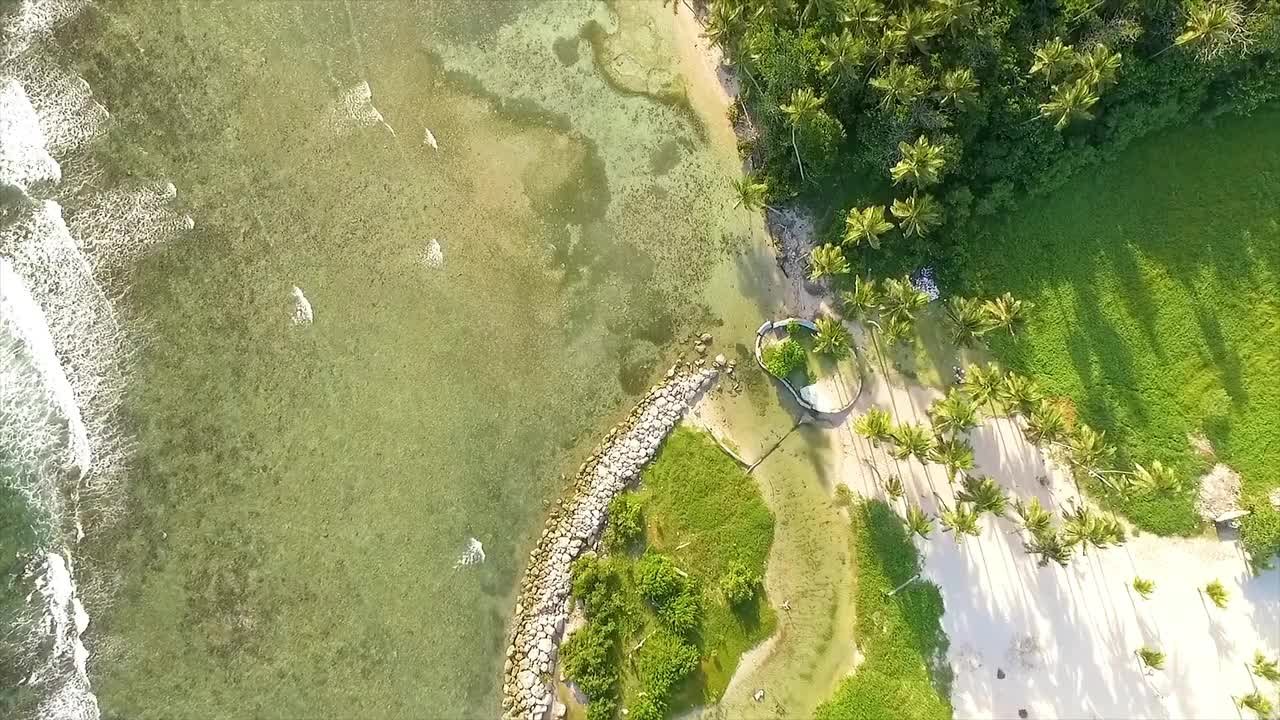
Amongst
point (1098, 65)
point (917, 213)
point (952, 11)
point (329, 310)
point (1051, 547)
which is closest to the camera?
point (952, 11)

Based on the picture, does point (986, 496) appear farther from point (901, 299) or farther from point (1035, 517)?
point (901, 299)

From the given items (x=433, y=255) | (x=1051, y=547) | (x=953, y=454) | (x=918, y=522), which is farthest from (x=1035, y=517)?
(x=433, y=255)

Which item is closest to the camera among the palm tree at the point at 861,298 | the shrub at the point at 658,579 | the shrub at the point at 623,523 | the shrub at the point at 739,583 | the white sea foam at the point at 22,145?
the palm tree at the point at 861,298

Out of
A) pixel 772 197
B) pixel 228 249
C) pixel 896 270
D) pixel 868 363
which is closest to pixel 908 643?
pixel 868 363

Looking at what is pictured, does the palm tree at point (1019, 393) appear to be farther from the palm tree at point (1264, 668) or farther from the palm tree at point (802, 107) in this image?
the palm tree at point (1264, 668)

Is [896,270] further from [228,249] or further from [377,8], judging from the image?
[228,249]

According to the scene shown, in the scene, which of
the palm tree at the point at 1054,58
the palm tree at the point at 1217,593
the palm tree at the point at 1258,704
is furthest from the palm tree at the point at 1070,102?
the palm tree at the point at 1258,704

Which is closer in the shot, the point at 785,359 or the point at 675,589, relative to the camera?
the point at 675,589
